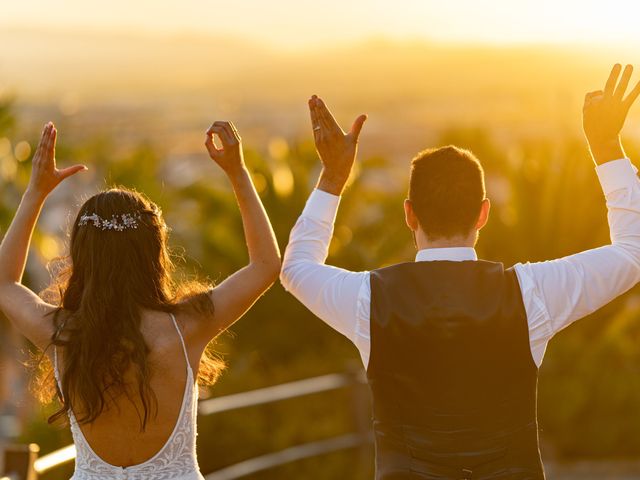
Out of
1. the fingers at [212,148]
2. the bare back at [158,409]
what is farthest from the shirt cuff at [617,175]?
the bare back at [158,409]

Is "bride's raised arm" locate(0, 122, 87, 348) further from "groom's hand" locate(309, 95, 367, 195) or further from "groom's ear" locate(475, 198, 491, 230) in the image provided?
"groom's ear" locate(475, 198, 491, 230)

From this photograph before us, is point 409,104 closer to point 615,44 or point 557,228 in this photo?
point 615,44

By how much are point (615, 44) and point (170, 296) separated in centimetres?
16816

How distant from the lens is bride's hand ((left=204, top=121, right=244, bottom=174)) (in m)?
3.49

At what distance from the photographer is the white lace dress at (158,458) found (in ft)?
11.1

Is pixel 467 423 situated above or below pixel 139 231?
below

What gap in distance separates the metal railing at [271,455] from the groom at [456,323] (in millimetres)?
1603

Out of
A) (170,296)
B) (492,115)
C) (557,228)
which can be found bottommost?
(492,115)

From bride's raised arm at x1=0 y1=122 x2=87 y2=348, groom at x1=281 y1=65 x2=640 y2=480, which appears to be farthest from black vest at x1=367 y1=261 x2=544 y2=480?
bride's raised arm at x1=0 y1=122 x2=87 y2=348

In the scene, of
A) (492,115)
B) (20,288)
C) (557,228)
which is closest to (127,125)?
(492,115)

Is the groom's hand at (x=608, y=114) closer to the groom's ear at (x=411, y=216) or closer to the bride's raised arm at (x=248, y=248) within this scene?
the groom's ear at (x=411, y=216)

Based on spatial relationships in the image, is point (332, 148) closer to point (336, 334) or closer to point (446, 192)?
point (446, 192)

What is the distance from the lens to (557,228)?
1546 centimetres

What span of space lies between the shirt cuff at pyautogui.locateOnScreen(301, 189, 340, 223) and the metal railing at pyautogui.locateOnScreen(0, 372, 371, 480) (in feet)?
4.97
